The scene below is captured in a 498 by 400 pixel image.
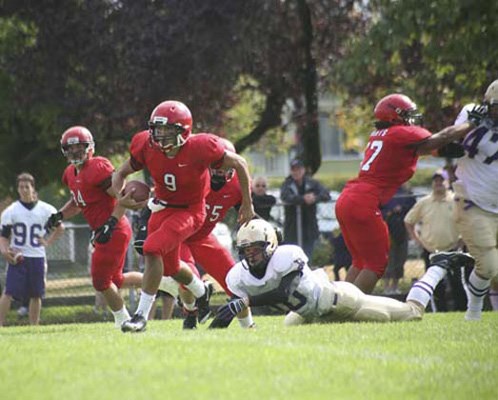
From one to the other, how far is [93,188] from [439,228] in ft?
18.7

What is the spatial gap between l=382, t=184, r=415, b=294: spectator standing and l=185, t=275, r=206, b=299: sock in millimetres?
6872

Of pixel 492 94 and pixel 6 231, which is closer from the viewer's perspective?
pixel 492 94

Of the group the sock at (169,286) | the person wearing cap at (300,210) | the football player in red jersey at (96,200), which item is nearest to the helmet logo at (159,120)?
the football player in red jersey at (96,200)

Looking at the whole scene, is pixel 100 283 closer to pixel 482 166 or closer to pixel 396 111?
pixel 396 111

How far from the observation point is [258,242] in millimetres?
9234

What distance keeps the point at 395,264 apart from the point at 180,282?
719cm

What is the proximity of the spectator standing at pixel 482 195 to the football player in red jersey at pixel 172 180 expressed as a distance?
1.96 m

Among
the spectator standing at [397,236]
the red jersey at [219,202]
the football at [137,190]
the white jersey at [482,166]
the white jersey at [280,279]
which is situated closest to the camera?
the white jersey at [280,279]

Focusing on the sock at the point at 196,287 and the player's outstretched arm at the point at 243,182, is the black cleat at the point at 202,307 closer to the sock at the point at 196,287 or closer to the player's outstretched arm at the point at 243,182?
the sock at the point at 196,287

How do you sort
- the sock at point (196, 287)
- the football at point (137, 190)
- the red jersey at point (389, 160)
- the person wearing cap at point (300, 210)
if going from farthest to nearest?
the person wearing cap at point (300, 210), the red jersey at point (389, 160), the sock at point (196, 287), the football at point (137, 190)

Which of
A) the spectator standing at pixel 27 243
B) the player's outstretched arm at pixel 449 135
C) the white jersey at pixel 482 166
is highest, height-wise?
the player's outstretched arm at pixel 449 135

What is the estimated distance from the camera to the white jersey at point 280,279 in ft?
30.5

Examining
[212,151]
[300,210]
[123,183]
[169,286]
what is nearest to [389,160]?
[212,151]

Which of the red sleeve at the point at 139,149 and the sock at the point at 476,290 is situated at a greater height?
the red sleeve at the point at 139,149
